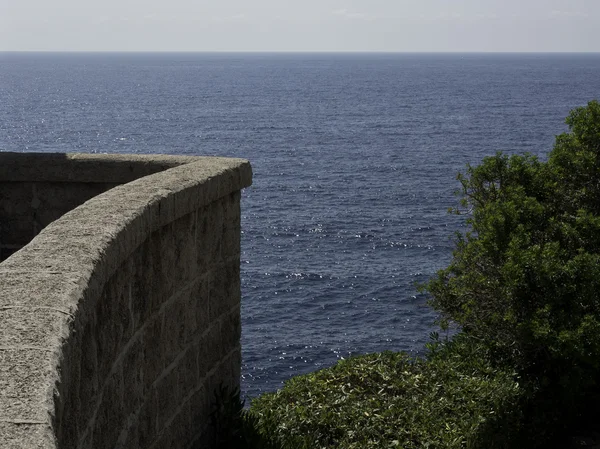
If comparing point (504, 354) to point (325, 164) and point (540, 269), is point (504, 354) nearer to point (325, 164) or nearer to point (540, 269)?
point (540, 269)

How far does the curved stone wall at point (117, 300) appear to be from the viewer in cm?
272

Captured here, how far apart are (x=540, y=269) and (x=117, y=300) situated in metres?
7.51

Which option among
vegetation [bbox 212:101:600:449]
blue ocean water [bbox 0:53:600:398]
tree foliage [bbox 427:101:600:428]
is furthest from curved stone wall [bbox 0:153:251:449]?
blue ocean water [bbox 0:53:600:398]

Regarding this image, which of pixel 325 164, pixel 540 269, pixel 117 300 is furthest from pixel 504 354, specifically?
pixel 325 164

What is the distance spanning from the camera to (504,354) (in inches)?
446

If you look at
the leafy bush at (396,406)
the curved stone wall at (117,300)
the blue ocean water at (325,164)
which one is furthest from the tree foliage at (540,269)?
the blue ocean water at (325,164)

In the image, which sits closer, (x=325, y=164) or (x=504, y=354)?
(x=504, y=354)

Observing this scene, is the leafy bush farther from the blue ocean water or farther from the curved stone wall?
the blue ocean water

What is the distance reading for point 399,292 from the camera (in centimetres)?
3198

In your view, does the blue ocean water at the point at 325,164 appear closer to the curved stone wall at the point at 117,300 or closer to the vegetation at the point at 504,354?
the vegetation at the point at 504,354

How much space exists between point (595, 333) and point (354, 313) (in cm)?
2029

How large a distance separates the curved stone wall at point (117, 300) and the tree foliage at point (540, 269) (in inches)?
207

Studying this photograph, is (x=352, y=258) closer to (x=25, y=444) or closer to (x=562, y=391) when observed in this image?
(x=562, y=391)

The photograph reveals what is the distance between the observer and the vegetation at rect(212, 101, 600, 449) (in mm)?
9281
